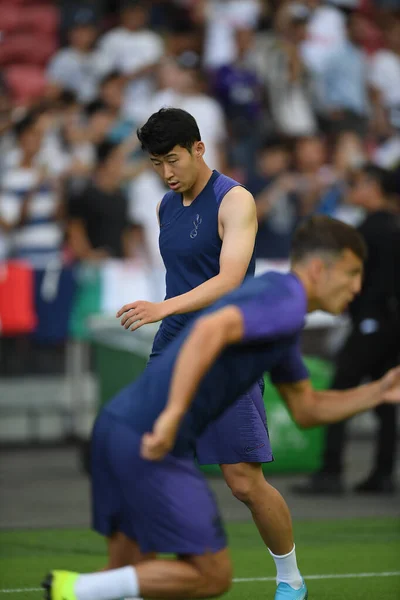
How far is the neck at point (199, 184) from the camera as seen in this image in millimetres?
5566

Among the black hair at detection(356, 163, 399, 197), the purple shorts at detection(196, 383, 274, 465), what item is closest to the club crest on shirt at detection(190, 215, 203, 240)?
the purple shorts at detection(196, 383, 274, 465)

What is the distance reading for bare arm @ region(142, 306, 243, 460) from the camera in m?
4.01

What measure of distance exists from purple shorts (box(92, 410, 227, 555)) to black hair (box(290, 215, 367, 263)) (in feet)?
2.86

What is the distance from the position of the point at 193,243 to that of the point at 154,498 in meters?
1.64

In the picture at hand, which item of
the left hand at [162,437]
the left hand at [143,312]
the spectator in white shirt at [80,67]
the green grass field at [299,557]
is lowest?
the green grass field at [299,557]

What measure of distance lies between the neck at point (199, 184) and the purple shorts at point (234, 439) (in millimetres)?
947

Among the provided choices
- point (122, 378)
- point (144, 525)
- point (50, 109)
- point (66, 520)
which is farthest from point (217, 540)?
point (50, 109)

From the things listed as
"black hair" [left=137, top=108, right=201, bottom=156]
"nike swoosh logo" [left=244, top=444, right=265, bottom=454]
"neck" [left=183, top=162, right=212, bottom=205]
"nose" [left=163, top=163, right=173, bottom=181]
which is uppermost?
"black hair" [left=137, top=108, right=201, bottom=156]

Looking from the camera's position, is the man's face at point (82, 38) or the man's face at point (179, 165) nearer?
the man's face at point (179, 165)

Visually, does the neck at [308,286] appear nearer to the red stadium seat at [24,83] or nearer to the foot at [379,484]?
the foot at [379,484]

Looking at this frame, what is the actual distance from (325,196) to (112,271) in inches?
118

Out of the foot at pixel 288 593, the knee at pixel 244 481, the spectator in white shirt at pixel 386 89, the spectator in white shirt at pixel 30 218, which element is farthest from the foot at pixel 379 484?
the spectator in white shirt at pixel 386 89

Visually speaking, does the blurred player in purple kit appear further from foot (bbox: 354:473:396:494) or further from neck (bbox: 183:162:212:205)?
foot (bbox: 354:473:396:494)

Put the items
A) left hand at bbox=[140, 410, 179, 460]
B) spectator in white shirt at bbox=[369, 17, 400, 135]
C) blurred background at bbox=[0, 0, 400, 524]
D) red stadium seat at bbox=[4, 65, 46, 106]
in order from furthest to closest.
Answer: spectator in white shirt at bbox=[369, 17, 400, 135], red stadium seat at bbox=[4, 65, 46, 106], blurred background at bbox=[0, 0, 400, 524], left hand at bbox=[140, 410, 179, 460]
